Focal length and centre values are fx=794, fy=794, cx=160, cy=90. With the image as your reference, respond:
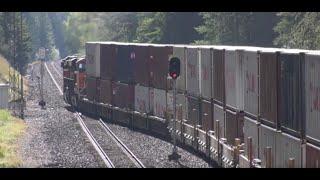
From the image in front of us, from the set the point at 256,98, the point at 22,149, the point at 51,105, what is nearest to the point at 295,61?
the point at 256,98

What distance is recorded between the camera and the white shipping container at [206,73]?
82.3ft

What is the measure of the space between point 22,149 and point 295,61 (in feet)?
48.0

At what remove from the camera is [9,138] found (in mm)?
31859

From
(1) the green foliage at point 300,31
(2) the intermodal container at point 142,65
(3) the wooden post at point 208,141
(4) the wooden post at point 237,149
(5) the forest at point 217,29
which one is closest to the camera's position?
(4) the wooden post at point 237,149

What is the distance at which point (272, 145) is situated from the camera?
723 inches

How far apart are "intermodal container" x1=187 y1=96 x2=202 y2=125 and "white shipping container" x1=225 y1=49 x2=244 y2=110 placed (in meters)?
3.85

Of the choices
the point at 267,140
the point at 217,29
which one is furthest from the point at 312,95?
the point at 217,29

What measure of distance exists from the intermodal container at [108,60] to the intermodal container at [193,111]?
40.5 feet

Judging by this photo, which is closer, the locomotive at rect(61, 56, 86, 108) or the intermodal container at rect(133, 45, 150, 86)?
the intermodal container at rect(133, 45, 150, 86)

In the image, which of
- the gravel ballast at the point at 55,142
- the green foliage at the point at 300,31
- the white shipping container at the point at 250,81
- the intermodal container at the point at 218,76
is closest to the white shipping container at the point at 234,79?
the white shipping container at the point at 250,81

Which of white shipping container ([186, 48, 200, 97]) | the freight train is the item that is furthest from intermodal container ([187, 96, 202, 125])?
white shipping container ([186, 48, 200, 97])

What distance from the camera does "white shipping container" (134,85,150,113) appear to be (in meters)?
34.8

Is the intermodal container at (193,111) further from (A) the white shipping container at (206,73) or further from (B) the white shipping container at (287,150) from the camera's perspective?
(B) the white shipping container at (287,150)

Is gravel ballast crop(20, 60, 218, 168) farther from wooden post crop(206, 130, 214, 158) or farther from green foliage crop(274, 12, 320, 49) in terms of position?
green foliage crop(274, 12, 320, 49)
